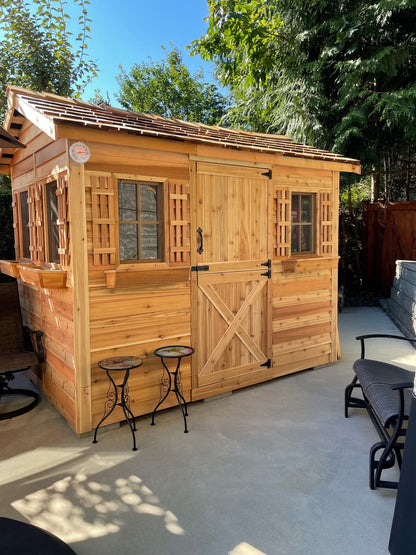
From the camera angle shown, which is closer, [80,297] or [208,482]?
[208,482]

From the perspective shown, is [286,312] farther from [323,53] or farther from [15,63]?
[15,63]

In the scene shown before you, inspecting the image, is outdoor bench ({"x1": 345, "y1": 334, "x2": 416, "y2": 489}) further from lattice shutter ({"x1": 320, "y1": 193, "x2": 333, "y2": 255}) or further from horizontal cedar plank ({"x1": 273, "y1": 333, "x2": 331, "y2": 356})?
lattice shutter ({"x1": 320, "y1": 193, "x2": 333, "y2": 255})

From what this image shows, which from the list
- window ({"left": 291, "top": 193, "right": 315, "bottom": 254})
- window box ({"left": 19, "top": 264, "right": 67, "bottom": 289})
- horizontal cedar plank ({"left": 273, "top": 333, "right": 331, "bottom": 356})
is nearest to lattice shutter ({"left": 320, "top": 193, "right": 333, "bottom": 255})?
window ({"left": 291, "top": 193, "right": 315, "bottom": 254})

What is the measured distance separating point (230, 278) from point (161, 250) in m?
0.87

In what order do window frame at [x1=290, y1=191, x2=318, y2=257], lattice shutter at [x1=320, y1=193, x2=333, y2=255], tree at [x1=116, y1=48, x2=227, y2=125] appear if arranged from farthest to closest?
tree at [x1=116, y1=48, x2=227, y2=125], lattice shutter at [x1=320, y1=193, x2=333, y2=255], window frame at [x1=290, y1=191, x2=318, y2=257]

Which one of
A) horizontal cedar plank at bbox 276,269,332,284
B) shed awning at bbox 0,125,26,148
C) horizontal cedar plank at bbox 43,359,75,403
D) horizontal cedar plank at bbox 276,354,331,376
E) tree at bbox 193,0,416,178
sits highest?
tree at bbox 193,0,416,178

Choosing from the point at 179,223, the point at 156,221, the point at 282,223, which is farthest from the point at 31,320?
the point at 282,223

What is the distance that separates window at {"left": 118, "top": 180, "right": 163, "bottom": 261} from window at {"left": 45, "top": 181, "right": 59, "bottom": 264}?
2.90 ft

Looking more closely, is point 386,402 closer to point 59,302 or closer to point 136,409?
point 136,409

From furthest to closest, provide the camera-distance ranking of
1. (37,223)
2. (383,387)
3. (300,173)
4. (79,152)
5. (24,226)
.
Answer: (24,226) → (300,173) → (37,223) → (79,152) → (383,387)

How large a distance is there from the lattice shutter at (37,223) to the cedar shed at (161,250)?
0.07 feet

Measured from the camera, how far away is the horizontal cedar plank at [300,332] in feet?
15.8

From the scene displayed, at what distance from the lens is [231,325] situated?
14.3ft

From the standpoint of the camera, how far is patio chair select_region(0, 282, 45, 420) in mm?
4035
